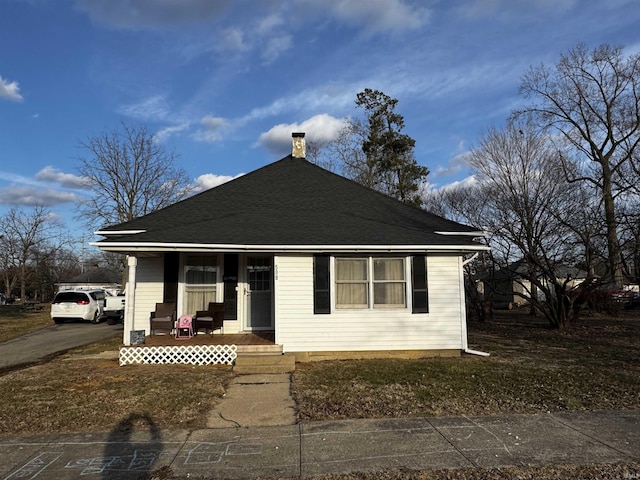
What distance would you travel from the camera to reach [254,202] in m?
11.9

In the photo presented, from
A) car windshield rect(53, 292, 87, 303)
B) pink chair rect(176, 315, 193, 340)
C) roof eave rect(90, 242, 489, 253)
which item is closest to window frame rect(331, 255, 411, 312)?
roof eave rect(90, 242, 489, 253)

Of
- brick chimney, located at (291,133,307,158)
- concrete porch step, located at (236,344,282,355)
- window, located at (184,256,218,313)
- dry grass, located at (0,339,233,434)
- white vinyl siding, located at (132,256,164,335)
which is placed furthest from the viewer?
brick chimney, located at (291,133,307,158)

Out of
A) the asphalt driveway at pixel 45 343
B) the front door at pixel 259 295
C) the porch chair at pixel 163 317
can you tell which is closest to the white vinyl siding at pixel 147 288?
the porch chair at pixel 163 317

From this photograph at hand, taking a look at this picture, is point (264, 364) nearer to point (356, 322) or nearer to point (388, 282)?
point (356, 322)

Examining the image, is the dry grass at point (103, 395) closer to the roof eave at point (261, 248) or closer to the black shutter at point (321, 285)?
the black shutter at point (321, 285)

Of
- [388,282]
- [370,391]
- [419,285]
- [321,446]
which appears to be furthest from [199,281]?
[321,446]

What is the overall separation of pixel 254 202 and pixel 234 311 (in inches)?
118

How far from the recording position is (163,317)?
10188 millimetres

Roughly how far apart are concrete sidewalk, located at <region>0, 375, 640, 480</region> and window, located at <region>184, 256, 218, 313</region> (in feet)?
16.7

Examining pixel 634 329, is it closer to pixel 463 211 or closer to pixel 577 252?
pixel 577 252

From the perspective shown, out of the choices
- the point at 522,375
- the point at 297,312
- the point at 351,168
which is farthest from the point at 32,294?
the point at 522,375

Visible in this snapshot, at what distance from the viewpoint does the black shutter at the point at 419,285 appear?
31.1 ft

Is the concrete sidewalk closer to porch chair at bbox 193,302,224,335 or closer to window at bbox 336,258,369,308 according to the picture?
window at bbox 336,258,369,308

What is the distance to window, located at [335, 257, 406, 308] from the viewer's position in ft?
31.1
